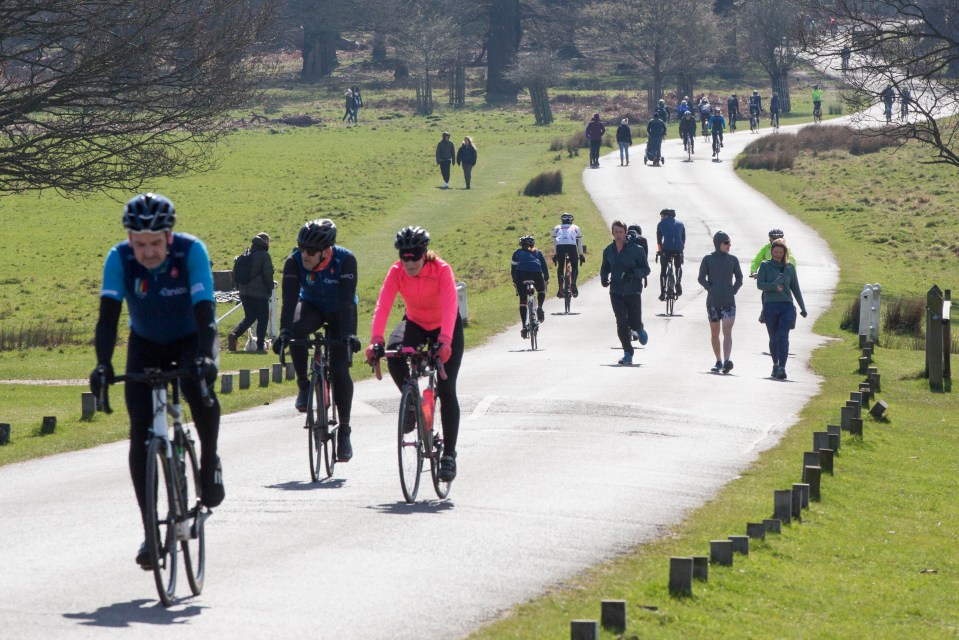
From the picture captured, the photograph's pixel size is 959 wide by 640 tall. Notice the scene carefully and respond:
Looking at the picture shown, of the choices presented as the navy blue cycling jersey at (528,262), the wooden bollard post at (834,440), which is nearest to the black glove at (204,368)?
the wooden bollard post at (834,440)

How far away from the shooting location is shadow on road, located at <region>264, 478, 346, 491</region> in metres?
10.6

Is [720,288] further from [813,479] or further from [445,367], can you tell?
[445,367]

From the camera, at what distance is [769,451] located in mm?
13461

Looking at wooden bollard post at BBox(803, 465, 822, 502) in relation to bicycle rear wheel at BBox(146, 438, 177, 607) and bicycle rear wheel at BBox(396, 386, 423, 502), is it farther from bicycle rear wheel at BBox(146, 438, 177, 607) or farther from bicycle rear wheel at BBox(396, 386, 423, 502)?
bicycle rear wheel at BBox(146, 438, 177, 607)

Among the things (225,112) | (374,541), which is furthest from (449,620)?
(225,112)

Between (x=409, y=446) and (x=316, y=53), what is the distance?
324 ft

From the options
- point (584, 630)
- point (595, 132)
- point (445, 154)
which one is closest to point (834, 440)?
point (584, 630)

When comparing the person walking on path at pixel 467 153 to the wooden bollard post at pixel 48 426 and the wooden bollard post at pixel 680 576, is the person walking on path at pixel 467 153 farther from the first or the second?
the wooden bollard post at pixel 680 576

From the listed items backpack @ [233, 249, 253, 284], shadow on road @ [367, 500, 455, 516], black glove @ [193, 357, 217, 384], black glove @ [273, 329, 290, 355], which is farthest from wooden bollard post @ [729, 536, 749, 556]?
backpack @ [233, 249, 253, 284]

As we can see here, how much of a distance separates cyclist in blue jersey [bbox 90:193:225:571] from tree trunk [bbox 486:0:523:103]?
293ft

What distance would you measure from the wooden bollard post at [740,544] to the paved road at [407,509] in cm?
69

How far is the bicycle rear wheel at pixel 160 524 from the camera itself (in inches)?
264

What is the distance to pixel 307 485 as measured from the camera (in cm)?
1076

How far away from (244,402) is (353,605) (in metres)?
9.94
